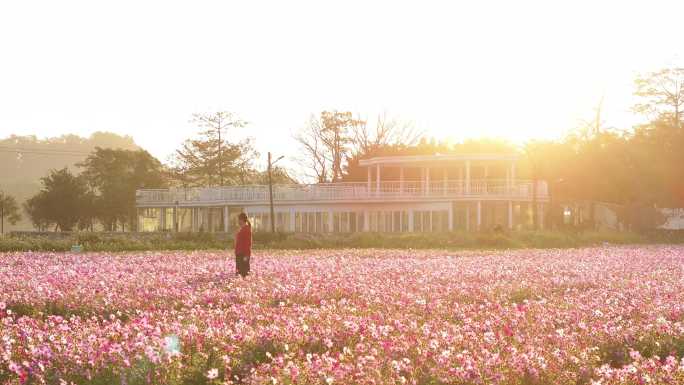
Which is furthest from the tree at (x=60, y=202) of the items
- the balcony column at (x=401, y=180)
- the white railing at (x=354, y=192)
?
the balcony column at (x=401, y=180)

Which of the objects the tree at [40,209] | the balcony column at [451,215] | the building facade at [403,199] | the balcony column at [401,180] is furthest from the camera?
the tree at [40,209]

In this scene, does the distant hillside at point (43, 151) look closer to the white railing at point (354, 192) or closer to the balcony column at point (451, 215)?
the white railing at point (354, 192)

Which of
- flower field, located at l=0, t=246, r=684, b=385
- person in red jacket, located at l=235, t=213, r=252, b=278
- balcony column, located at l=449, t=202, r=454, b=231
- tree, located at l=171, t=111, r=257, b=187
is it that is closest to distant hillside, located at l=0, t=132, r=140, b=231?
tree, located at l=171, t=111, r=257, b=187

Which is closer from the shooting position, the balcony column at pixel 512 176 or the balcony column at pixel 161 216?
the balcony column at pixel 512 176

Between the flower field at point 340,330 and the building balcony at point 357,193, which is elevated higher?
the building balcony at point 357,193

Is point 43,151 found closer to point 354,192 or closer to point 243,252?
point 354,192

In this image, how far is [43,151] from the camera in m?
169

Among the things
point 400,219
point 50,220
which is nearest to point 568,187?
point 400,219

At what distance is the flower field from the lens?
7797 millimetres

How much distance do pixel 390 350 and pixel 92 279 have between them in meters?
9.75

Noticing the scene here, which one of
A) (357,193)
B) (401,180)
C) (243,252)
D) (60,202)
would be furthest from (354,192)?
(243,252)

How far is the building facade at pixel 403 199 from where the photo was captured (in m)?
57.4

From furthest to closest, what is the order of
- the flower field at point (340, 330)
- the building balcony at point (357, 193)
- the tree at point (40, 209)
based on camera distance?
the tree at point (40, 209) < the building balcony at point (357, 193) < the flower field at point (340, 330)

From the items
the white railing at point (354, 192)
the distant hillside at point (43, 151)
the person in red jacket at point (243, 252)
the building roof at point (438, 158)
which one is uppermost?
the distant hillside at point (43, 151)
